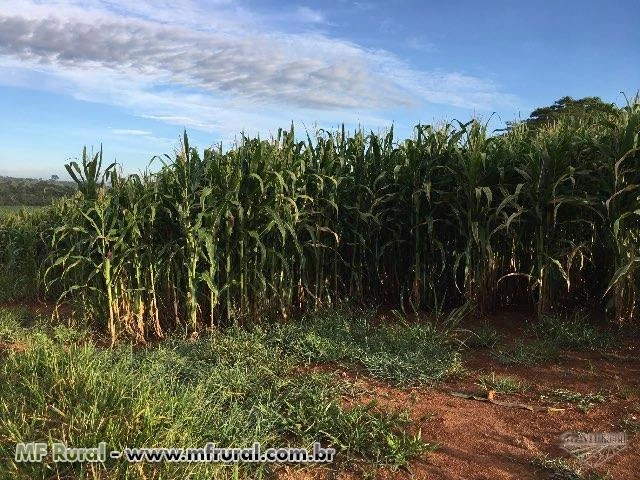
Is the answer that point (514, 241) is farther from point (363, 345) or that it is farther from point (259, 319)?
point (259, 319)

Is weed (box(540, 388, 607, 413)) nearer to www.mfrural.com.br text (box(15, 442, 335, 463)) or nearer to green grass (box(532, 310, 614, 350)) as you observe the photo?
green grass (box(532, 310, 614, 350))

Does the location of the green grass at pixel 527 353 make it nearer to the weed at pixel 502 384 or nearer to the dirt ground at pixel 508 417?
the dirt ground at pixel 508 417

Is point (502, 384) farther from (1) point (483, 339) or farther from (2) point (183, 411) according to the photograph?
(2) point (183, 411)

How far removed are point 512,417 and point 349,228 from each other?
269 centimetres

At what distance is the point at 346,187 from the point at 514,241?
5.49ft

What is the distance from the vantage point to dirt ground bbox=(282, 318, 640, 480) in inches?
106

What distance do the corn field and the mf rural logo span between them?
5.99 ft

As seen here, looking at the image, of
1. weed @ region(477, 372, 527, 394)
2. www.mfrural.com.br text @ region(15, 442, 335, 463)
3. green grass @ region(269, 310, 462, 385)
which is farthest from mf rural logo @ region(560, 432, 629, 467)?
www.mfrural.com.br text @ region(15, 442, 335, 463)

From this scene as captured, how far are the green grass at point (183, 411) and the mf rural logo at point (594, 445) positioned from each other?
0.76 meters

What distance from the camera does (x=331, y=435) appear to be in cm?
288

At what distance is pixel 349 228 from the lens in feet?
18.0

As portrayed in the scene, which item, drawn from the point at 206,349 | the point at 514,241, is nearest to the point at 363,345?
the point at 206,349

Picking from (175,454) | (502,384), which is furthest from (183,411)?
(502,384)

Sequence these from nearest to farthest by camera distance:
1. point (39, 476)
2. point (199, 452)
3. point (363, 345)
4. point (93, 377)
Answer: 1. point (39, 476)
2. point (199, 452)
3. point (93, 377)
4. point (363, 345)
